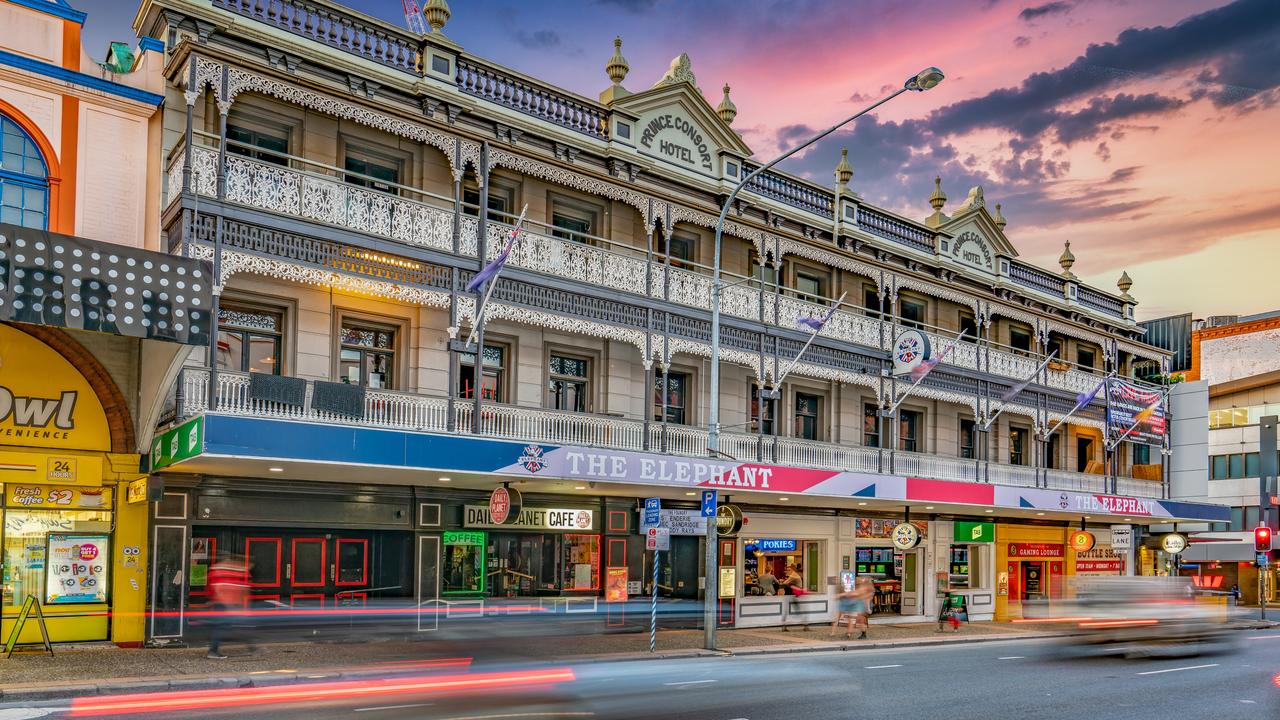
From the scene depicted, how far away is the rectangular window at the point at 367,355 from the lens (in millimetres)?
22047

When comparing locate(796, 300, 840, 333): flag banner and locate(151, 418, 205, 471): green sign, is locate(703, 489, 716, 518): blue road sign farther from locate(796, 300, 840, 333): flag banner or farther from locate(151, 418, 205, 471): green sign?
locate(151, 418, 205, 471): green sign

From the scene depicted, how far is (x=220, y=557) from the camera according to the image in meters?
19.8

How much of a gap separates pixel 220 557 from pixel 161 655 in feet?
7.72

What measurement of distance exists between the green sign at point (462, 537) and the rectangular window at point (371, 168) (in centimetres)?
709

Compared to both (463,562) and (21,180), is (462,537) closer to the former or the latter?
(463,562)

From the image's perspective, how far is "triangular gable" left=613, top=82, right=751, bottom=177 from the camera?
86.5 feet

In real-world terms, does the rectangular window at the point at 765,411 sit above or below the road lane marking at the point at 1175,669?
above

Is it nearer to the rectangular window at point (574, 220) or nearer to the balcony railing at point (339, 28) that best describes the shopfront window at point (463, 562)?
the rectangular window at point (574, 220)

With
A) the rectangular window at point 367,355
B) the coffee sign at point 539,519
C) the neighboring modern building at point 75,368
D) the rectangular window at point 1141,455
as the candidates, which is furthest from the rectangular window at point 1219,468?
the neighboring modern building at point 75,368

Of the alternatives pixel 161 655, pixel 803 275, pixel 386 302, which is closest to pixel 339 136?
pixel 386 302

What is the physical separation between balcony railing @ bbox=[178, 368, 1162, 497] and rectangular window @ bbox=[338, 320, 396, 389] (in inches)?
54.5

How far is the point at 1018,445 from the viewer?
3944cm

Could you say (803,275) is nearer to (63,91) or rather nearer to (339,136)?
(339,136)

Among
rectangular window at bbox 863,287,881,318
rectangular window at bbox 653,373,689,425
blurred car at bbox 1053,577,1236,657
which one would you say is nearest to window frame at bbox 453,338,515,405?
rectangular window at bbox 653,373,689,425
